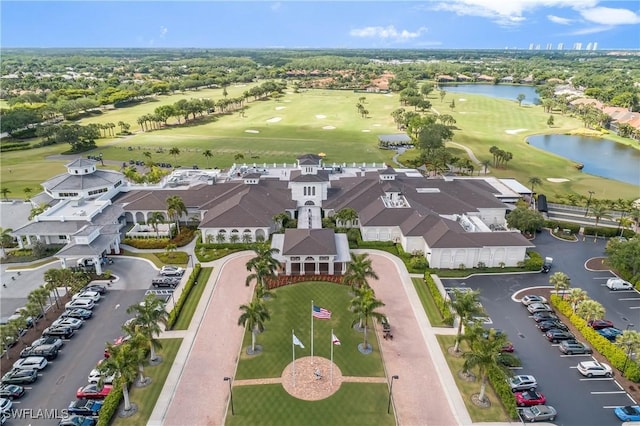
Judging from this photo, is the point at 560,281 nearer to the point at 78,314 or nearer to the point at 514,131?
the point at 78,314

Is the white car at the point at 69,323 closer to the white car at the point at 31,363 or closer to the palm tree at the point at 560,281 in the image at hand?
the white car at the point at 31,363

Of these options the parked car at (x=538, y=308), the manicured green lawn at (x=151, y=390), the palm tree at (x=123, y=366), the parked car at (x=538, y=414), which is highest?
the palm tree at (x=123, y=366)

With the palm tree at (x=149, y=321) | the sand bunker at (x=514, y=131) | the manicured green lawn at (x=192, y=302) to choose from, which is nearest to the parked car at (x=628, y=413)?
the palm tree at (x=149, y=321)

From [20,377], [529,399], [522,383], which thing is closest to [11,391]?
[20,377]

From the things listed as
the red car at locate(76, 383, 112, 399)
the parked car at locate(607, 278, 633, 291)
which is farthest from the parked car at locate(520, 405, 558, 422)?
the red car at locate(76, 383, 112, 399)

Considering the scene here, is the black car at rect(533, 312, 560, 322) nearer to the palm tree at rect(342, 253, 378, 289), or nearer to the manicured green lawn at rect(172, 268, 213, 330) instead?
the palm tree at rect(342, 253, 378, 289)

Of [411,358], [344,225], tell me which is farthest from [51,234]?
[411,358]
